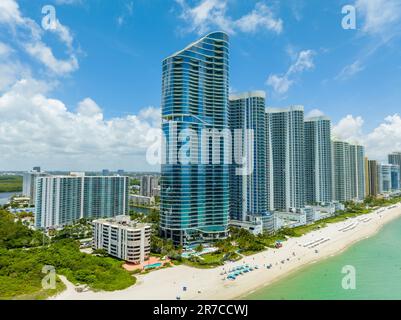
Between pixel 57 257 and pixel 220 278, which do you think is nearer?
pixel 220 278

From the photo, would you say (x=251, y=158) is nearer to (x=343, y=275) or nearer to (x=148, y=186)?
(x=343, y=275)

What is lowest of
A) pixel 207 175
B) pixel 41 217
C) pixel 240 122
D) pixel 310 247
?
pixel 310 247

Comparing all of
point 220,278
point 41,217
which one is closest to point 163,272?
point 220,278

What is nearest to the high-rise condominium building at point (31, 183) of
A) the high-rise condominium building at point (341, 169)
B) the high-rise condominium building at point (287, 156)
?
the high-rise condominium building at point (287, 156)

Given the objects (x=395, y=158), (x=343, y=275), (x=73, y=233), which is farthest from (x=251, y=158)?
(x=395, y=158)

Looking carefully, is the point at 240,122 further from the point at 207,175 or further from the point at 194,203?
the point at 194,203

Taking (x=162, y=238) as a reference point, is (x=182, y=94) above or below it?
above

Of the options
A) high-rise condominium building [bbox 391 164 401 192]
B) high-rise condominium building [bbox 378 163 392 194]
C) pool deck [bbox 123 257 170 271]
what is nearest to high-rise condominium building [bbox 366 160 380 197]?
high-rise condominium building [bbox 378 163 392 194]
